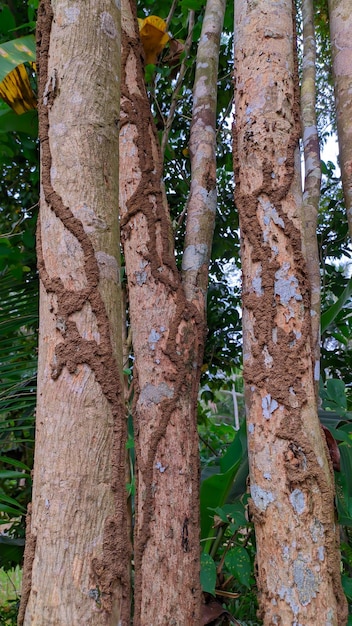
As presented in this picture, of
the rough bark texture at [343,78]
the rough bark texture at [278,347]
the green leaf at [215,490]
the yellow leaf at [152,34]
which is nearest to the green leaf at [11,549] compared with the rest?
the green leaf at [215,490]

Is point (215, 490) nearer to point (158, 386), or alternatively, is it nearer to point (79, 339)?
point (158, 386)

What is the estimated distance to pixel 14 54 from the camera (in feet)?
6.59

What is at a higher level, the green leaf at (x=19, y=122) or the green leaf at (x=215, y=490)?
the green leaf at (x=19, y=122)

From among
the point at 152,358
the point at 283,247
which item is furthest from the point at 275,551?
the point at 283,247

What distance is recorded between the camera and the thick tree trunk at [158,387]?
1388 mm

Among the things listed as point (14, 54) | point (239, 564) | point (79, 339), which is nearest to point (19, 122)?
point (14, 54)

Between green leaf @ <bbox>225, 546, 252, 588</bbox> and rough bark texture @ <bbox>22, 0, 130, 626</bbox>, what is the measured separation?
832 millimetres

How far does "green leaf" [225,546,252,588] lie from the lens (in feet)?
5.33

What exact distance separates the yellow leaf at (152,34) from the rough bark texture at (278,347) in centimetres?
66

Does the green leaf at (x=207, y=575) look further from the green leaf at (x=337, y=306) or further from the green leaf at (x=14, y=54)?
the green leaf at (x=14, y=54)

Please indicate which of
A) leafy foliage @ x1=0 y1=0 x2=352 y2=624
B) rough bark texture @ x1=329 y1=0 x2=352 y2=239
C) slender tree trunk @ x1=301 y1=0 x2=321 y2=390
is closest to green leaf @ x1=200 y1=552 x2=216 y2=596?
leafy foliage @ x1=0 y1=0 x2=352 y2=624

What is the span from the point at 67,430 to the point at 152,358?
2.46ft

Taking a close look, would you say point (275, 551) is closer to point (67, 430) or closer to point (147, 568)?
point (147, 568)

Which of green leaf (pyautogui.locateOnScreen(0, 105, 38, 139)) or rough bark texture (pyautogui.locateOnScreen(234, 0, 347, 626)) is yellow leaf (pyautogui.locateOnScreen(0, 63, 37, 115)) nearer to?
green leaf (pyautogui.locateOnScreen(0, 105, 38, 139))
